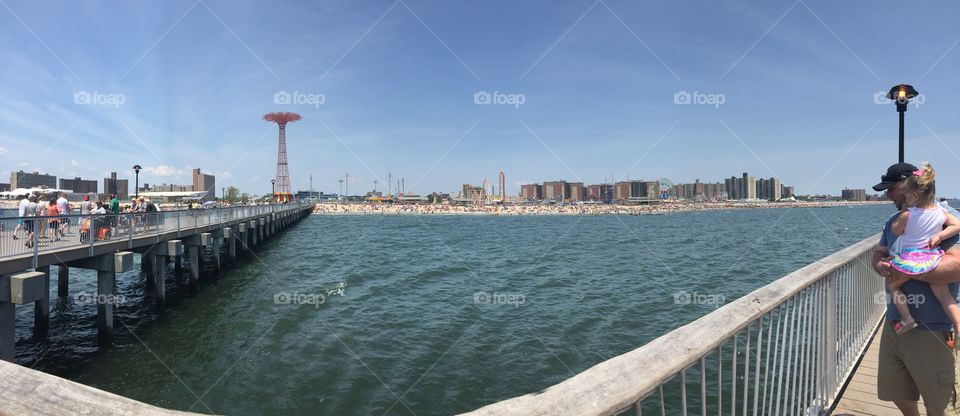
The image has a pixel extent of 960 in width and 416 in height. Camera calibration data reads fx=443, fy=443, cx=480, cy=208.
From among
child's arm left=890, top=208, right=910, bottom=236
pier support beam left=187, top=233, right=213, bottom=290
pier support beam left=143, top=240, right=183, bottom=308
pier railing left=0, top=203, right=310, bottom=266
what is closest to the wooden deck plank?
child's arm left=890, top=208, right=910, bottom=236

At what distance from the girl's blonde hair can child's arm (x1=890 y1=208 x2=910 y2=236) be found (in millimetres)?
112

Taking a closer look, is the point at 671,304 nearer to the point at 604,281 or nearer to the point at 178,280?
the point at 604,281

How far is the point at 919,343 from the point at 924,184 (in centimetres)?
112

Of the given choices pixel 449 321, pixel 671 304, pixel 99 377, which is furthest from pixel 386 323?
pixel 671 304

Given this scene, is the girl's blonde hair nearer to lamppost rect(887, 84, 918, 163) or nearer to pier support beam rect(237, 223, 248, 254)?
lamppost rect(887, 84, 918, 163)

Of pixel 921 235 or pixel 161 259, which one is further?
pixel 161 259

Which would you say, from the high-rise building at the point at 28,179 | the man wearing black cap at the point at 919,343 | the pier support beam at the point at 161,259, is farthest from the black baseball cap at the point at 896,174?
the high-rise building at the point at 28,179
